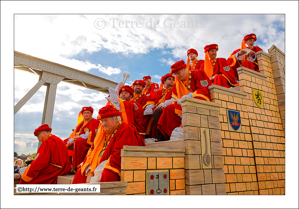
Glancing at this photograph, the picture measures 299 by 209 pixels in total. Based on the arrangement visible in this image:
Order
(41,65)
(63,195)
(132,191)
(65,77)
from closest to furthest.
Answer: (63,195)
(132,191)
(41,65)
(65,77)

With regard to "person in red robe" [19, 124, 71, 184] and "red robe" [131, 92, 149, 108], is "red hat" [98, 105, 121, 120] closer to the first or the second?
"person in red robe" [19, 124, 71, 184]

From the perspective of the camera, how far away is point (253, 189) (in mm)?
3904

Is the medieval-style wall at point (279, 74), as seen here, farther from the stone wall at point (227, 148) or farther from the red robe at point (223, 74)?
the red robe at point (223, 74)

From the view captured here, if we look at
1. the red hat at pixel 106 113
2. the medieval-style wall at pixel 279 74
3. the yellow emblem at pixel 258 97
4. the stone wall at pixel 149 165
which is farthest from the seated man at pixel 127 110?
the medieval-style wall at pixel 279 74

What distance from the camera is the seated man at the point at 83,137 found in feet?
17.3

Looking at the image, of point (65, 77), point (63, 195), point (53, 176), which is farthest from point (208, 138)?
point (65, 77)

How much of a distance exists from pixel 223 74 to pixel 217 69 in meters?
0.32

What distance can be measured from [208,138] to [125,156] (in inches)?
60.0

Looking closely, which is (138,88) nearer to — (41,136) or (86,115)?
(86,115)

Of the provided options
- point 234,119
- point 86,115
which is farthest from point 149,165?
point 86,115

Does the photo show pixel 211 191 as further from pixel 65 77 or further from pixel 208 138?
pixel 65 77

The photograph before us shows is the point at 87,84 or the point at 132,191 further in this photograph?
the point at 87,84

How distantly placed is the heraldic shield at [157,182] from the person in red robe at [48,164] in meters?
2.70

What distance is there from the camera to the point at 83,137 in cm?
575
